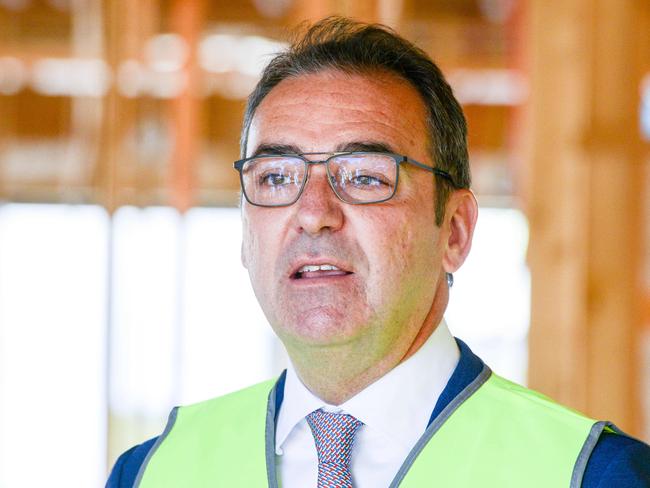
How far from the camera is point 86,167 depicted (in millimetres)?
3162

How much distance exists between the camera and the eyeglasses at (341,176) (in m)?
1.44

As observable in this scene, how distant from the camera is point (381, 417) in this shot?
144cm

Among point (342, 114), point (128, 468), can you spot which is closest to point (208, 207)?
point (128, 468)

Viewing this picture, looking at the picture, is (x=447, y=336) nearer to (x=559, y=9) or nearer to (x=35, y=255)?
(x=559, y=9)

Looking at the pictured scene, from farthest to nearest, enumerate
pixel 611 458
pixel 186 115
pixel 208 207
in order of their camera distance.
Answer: pixel 208 207, pixel 186 115, pixel 611 458

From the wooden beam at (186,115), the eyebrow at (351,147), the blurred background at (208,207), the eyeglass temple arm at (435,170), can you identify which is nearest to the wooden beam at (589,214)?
the blurred background at (208,207)

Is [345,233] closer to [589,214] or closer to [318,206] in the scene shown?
[318,206]

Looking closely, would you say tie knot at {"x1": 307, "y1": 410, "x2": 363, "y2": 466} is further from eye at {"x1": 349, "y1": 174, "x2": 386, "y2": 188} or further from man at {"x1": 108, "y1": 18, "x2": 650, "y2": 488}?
eye at {"x1": 349, "y1": 174, "x2": 386, "y2": 188}

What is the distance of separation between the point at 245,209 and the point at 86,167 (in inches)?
68.2

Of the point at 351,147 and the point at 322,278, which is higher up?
the point at 351,147

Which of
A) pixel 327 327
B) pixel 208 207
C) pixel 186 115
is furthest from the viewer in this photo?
pixel 208 207

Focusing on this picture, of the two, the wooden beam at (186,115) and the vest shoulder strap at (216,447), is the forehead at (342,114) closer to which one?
the vest shoulder strap at (216,447)

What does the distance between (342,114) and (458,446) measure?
19.8 inches

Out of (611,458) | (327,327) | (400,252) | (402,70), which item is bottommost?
(611,458)
